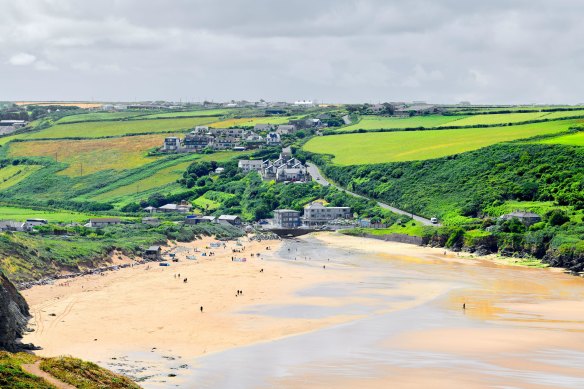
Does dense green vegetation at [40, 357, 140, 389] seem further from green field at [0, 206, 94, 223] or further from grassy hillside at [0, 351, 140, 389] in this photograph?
green field at [0, 206, 94, 223]

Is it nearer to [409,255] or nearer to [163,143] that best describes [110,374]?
[409,255]

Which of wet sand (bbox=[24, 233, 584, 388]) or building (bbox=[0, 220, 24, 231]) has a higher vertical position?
wet sand (bbox=[24, 233, 584, 388])

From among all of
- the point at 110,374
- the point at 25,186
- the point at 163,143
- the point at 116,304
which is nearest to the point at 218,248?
the point at 116,304

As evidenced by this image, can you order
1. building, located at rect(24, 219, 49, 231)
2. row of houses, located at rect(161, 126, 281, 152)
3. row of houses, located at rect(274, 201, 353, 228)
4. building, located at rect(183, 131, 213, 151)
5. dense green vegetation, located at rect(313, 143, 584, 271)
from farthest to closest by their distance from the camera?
building, located at rect(183, 131, 213, 151) < row of houses, located at rect(161, 126, 281, 152) < row of houses, located at rect(274, 201, 353, 228) < building, located at rect(24, 219, 49, 231) < dense green vegetation, located at rect(313, 143, 584, 271)

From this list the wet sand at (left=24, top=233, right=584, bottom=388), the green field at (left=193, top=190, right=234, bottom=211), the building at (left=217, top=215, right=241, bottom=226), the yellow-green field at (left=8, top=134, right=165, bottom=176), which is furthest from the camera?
the yellow-green field at (left=8, top=134, right=165, bottom=176)

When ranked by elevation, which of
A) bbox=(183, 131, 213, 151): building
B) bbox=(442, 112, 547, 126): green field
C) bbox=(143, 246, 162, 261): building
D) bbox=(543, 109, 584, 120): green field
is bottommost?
bbox=(143, 246, 162, 261): building

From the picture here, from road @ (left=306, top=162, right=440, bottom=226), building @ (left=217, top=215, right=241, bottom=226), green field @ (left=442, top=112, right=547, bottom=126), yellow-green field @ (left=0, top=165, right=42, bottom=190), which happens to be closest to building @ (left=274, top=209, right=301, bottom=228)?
building @ (left=217, top=215, right=241, bottom=226)

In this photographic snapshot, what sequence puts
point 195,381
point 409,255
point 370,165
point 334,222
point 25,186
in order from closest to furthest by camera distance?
point 195,381 < point 409,255 < point 334,222 < point 370,165 < point 25,186
